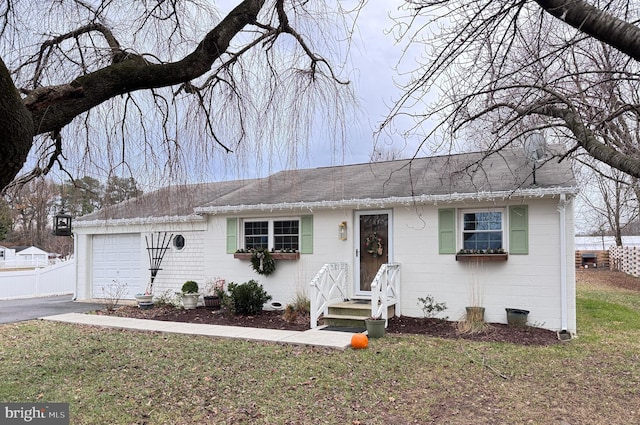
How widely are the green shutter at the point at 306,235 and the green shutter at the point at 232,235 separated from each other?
5.87 ft

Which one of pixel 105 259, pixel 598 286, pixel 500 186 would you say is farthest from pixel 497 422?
pixel 598 286

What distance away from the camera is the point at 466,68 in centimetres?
387

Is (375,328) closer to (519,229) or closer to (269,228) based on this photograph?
(519,229)

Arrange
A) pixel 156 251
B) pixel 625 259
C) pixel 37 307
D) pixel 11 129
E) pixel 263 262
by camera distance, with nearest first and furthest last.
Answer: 1. pixel 11 129
2. pixel 263 262
3. pixel 37 307
4. pixel 156 251
5. pixel 625 259

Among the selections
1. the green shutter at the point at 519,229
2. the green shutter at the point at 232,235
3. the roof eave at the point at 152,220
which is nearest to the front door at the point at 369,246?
the green shutter at the point at 519,229

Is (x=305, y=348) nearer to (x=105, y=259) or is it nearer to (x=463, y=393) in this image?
(x=463, y=393)

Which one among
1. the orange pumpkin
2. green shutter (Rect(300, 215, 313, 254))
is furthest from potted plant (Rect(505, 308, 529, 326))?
green shutter (Rect(300, 215, 313, 254))

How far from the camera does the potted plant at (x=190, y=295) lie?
446 inches

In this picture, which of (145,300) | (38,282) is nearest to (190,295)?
(145,300)

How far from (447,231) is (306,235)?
3.15 metres

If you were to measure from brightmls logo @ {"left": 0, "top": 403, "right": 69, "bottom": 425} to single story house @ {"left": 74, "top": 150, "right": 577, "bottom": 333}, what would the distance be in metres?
3.42

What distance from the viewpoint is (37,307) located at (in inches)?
476

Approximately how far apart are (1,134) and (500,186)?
814cm

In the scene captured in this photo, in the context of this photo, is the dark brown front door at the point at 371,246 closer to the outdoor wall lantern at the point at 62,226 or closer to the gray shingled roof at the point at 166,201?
the gray shingled roof at the point at 166,201
